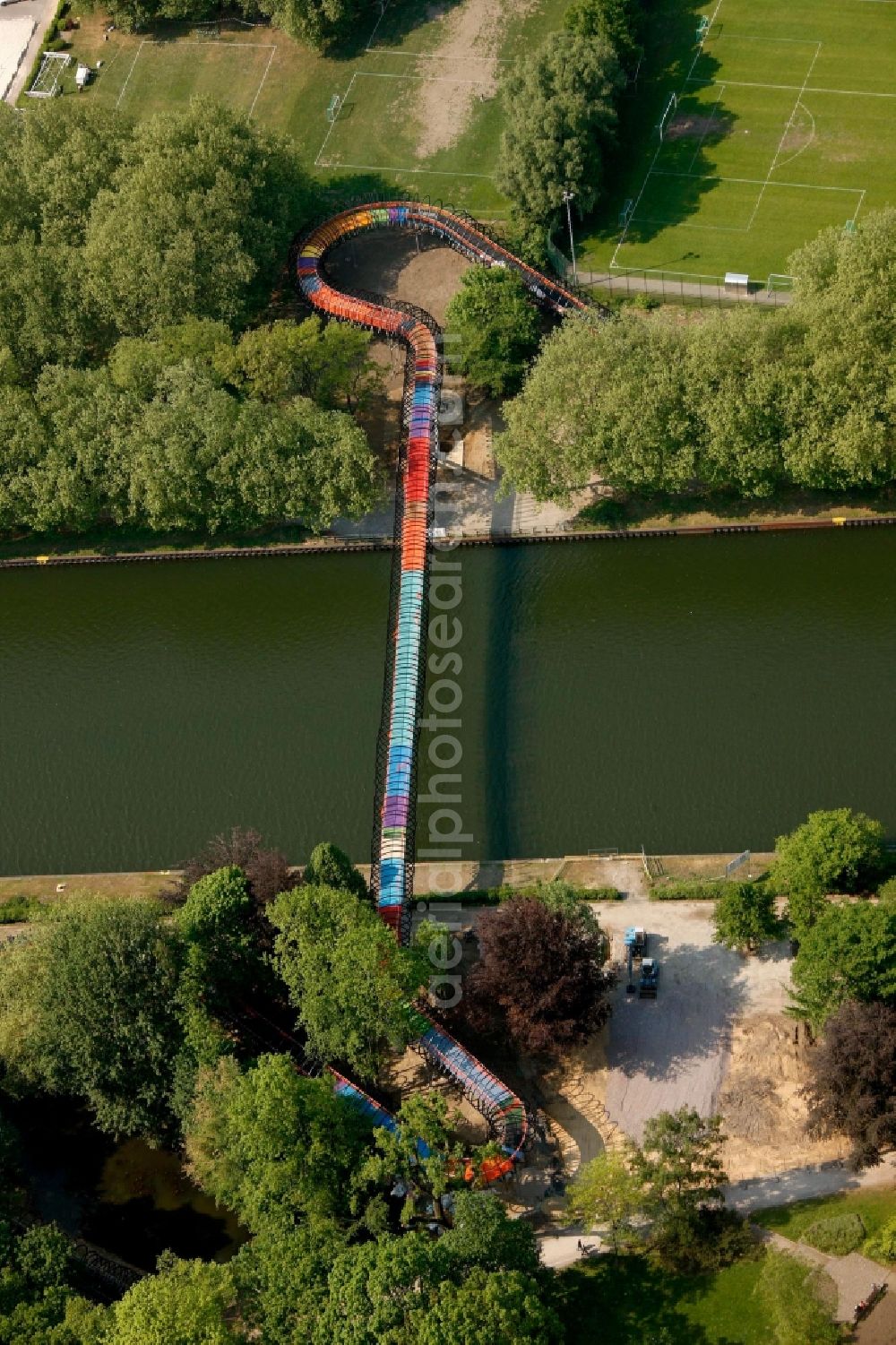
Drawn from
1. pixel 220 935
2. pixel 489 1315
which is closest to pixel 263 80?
→ pixel 220 935

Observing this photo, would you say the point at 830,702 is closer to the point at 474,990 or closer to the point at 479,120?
the point at 474,990

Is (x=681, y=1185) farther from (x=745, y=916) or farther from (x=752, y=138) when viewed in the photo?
(x=752, y=138)

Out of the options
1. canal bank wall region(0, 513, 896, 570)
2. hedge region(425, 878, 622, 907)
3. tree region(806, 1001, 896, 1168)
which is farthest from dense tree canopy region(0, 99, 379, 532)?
tree region(806, 1001, 896, 1168)

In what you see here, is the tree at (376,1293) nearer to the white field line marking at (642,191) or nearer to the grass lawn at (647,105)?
the grass lawn at (647,105)

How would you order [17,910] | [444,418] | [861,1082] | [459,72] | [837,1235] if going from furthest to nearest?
[459,72], [444,418], [17,910], [861,1082], [837,1235]

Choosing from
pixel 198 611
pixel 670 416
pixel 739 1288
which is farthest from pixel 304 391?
pixel 739 1288

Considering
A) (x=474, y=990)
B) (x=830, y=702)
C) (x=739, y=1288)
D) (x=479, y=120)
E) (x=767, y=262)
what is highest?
(x=479, y=120)

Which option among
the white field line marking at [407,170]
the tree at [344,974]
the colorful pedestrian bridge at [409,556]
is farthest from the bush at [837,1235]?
the white field line marking at [407,170]
